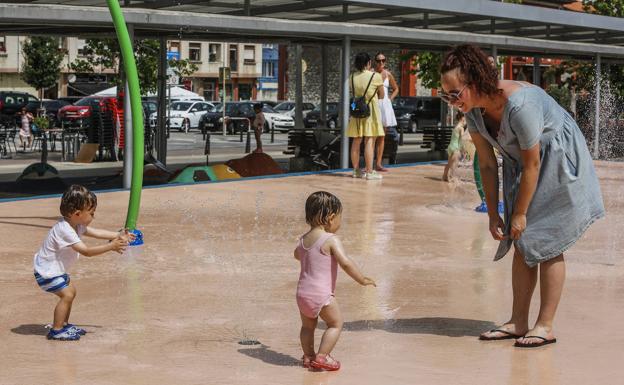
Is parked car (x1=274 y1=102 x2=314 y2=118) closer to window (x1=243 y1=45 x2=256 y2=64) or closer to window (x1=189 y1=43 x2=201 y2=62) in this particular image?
window (x1=189 y1=43 x2=201 y2=62)

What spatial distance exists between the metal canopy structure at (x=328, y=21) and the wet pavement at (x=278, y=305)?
2.89m

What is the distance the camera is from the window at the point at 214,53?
81.8 meters

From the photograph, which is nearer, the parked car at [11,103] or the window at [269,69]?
the parked car at [11,103]

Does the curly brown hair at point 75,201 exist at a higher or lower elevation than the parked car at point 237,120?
higher

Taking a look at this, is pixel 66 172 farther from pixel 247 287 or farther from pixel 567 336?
pixel 567 336

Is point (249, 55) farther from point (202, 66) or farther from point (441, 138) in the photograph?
point (441, 138)

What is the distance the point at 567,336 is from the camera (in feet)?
21.0

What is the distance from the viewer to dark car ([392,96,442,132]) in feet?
164

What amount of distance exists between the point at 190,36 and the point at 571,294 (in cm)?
1255

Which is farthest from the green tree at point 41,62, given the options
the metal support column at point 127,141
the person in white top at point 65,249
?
the person in white top at point 65,249

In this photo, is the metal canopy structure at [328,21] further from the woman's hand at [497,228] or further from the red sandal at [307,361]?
the red sandal at [307,361]

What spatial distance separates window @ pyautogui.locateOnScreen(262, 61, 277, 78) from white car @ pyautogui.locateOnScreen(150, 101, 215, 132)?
32.8 metres

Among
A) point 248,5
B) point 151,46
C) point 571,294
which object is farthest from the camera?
point 151,46

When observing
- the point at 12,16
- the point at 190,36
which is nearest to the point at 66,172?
the point at 190,36
